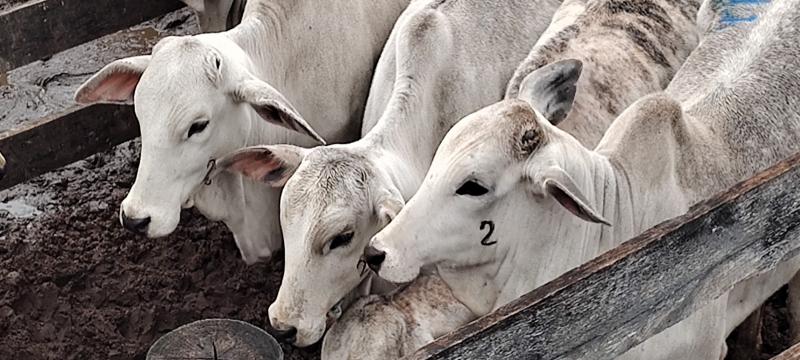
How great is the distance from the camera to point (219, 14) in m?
5.95

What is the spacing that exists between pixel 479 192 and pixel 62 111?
2.94 metres

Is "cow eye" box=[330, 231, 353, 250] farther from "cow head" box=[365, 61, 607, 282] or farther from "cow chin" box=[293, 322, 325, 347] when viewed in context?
"cow head" box=[365, 61, 607, 282]

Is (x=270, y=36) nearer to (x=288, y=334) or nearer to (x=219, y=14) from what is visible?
(x=219, y=14)

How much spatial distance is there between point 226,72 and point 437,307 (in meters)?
1.27

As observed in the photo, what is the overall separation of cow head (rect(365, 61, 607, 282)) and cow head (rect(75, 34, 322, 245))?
0.89 m

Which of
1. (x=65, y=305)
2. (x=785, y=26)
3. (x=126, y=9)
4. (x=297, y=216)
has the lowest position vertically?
(x=65, y=305)

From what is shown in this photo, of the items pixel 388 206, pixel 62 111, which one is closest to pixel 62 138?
pixel 62 111

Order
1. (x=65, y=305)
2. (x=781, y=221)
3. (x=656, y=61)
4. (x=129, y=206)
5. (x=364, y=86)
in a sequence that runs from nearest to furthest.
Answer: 1. (x=781, y=221)
2. (x=129, y=206)
3. (x=656, y=61)
4. (x=364, y=86)
5. (x=65, y=305)

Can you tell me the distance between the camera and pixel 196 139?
451 centimetres

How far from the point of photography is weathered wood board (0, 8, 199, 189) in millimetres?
5531

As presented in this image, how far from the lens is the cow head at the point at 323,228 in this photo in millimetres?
4023

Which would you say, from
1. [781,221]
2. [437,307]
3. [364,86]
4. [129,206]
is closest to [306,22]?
[364,86]

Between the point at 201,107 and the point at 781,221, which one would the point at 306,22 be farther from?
the point at 781,221

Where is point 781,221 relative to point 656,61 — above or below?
above
